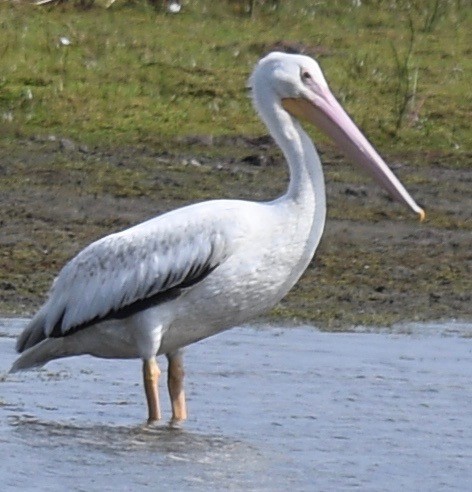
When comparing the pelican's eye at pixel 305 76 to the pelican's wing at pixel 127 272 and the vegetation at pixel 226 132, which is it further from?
the vegetation at pixel 226 132

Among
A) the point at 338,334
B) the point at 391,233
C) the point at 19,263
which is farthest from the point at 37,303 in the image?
the point at 391,233

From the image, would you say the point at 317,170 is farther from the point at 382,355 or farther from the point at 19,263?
the point at 19,263

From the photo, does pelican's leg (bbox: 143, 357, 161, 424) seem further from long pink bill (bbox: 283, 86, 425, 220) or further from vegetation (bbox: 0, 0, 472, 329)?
vegetation (bbox: 0, 0, 472, 329)

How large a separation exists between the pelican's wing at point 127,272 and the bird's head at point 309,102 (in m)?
0.64

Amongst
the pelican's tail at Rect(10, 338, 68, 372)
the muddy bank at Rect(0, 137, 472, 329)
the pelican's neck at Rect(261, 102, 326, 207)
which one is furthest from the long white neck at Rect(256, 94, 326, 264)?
the muddy bank at Rect(0, 137, 472, 329)

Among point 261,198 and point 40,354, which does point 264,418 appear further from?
point 261,198

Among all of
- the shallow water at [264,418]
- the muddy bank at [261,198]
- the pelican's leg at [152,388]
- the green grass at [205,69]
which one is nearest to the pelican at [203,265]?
the pelican's leg at [152,388]

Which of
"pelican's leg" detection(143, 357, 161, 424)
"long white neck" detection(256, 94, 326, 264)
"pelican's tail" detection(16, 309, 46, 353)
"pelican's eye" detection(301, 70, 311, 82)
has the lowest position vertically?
"pelican's leg" detection(143, 357, 161, 424)

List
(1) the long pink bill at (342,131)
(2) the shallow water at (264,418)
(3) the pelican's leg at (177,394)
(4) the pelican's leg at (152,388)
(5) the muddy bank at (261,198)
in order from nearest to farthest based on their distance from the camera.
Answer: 1. (2) the shallow water at (264,418)
2. (4) the pelican's leg at (152,388)
3. (3) the pelican's leg at (177,394)
4. (1) the long pink bill at (342,131)
5. (5) the muddy bank at (261,198)

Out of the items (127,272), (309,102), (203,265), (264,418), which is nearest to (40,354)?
(127,272)

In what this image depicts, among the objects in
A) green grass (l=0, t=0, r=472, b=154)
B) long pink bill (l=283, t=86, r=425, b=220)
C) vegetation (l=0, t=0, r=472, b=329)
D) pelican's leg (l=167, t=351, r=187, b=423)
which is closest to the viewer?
pelican's leg (l=167, t=351, r=187, b=423)

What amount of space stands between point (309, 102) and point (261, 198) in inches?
144

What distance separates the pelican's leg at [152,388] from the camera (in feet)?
24.2

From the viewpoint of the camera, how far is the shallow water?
672cm
